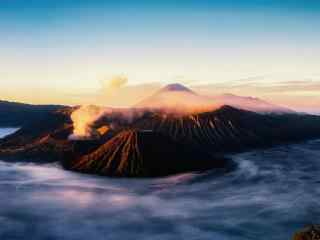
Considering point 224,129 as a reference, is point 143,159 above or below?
below

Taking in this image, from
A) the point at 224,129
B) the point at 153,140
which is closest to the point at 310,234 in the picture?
the point at 153,140

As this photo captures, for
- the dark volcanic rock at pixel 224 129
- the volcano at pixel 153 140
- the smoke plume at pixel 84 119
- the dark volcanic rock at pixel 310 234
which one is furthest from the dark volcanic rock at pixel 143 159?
the dark volcanic rock at pixel 310 234

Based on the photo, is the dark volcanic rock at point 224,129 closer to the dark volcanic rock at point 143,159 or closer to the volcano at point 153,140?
the volcano at point 153,140

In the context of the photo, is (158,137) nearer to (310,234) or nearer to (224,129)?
(224,129)

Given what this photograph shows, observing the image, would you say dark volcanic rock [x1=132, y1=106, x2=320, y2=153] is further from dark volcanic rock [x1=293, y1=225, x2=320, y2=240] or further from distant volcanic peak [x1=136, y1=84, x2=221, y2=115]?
dark volcanic rock [x1=293, y1=225, x2=320, y2=240]

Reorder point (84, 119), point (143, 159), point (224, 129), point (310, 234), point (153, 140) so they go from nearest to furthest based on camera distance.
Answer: point (310, 234) → point (143, 159) → point (153, 140) → point (84, 119) → point (224, 129)

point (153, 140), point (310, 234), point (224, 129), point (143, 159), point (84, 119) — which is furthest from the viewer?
point (224, 129)

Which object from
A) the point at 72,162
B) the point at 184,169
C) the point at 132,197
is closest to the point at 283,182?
the point at 184,169

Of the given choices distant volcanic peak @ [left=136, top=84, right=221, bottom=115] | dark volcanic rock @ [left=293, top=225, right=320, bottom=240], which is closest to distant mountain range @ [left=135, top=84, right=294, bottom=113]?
distant volcanic peak @ [left=136, top=84, right=221, bottom=115]
